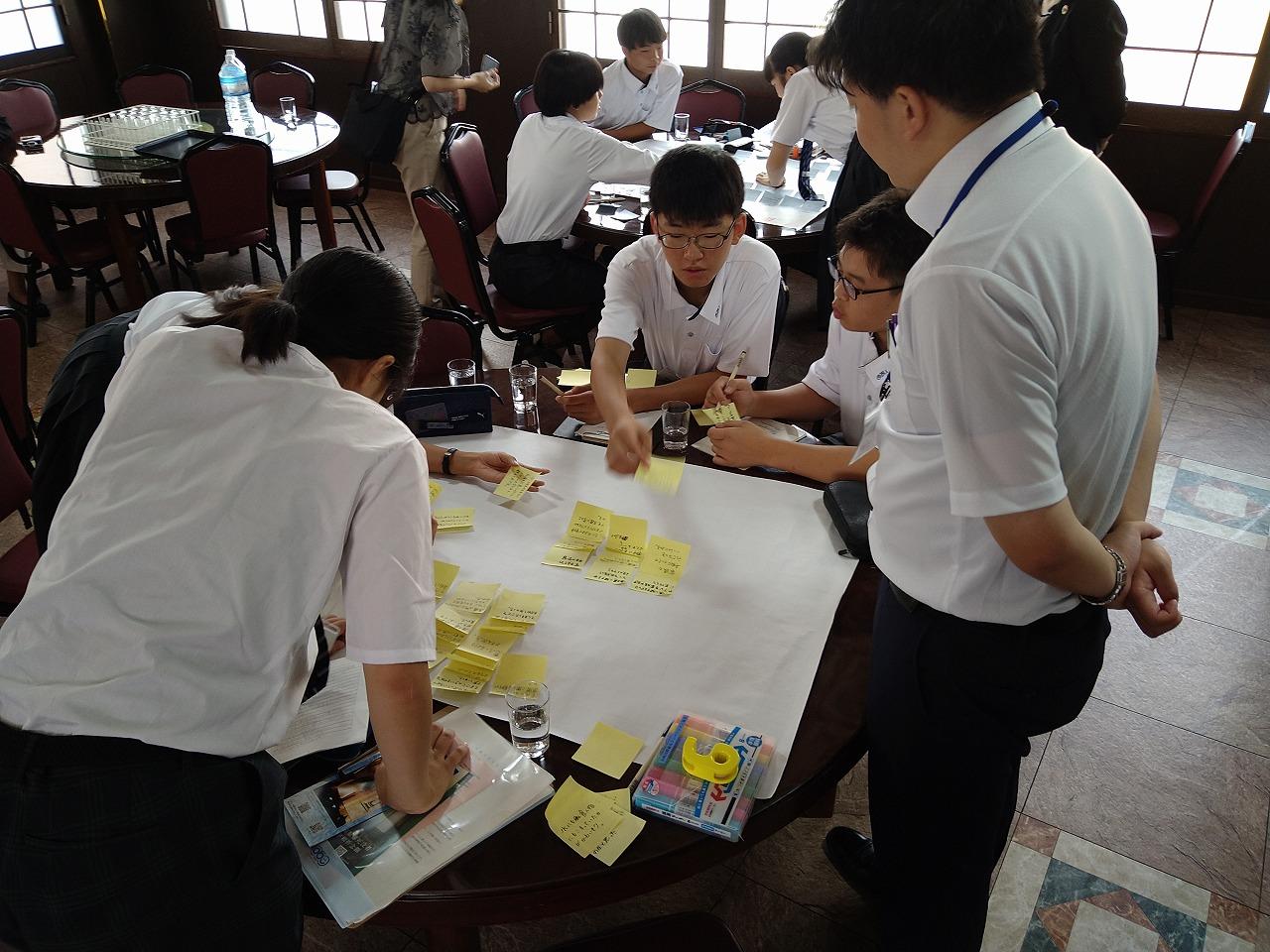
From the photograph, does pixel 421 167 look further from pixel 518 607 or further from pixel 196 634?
pixel 196 634

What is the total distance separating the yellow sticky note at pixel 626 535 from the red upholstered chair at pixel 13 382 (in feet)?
5.02

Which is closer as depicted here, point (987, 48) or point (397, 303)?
point (987, 48)

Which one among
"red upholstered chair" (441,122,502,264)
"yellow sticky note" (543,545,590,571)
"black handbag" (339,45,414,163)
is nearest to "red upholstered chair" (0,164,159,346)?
"black handbag" (339,45,414,163)

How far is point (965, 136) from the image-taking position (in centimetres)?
95

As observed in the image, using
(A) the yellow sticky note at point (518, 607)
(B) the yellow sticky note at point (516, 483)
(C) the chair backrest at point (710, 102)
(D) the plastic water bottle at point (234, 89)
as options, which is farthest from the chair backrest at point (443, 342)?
(D) the plastic water bottle at point (234, 89)

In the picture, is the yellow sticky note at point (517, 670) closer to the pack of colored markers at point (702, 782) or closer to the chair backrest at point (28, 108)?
the pack of colored markers at point (702, 782)

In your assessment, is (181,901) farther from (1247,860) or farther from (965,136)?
(1247,860)

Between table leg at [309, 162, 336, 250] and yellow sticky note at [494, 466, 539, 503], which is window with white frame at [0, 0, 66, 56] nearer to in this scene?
table leg at [309, 162, 336, 250]

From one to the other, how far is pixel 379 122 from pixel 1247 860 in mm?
4424

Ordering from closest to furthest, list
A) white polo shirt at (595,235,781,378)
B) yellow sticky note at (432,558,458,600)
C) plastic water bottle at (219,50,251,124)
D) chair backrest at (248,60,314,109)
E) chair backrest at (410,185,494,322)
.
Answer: yellow sticky note at (432,558,458,600) → white polo shirt at (595,235,781,378) → chair backrest at (410,185,494,322) → plastic water bottle at (219,50,251,124) → chair backrest at (248,60,314,109)

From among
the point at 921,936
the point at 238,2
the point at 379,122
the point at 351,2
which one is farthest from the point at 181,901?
the point at 238,2

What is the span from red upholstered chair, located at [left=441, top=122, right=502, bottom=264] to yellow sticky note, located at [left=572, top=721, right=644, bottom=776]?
2590 millimetres

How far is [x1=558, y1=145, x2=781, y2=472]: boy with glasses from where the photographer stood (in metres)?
2.05

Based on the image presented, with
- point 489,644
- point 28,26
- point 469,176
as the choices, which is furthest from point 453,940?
point 28,26
